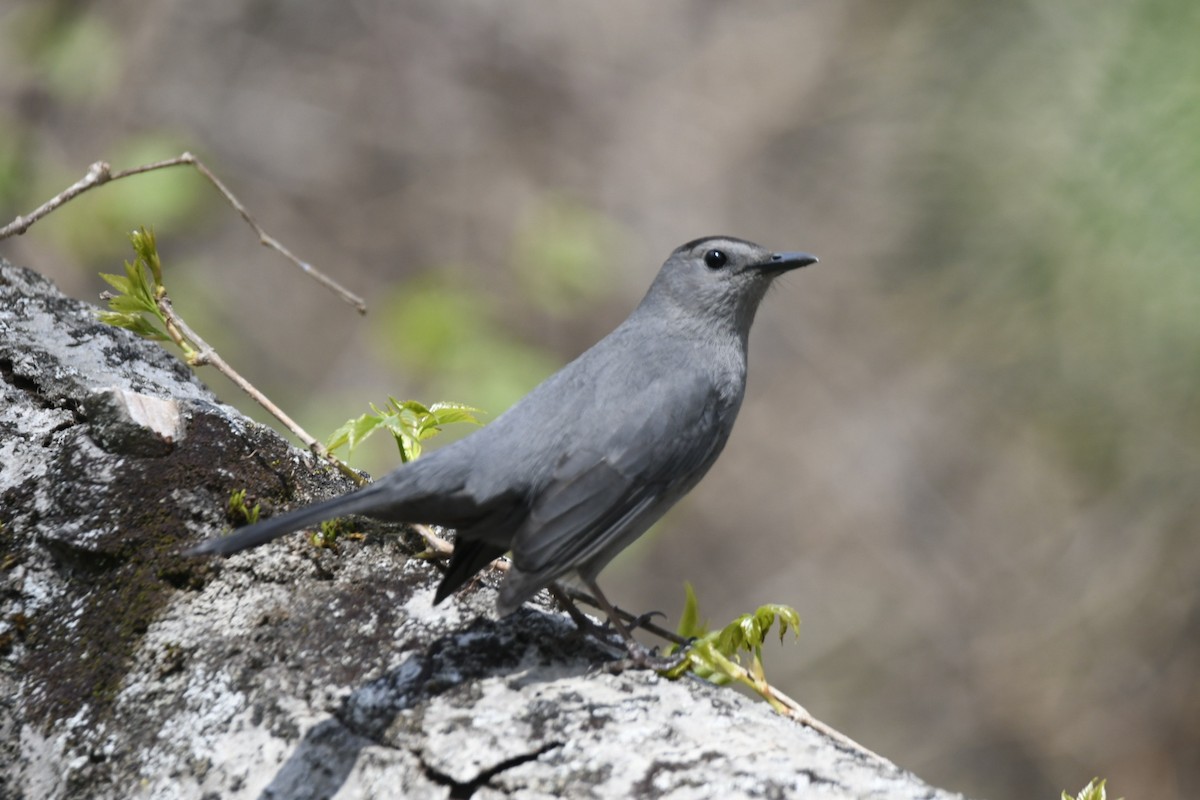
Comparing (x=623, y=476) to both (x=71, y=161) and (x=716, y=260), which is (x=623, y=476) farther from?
(x=71, y=161)

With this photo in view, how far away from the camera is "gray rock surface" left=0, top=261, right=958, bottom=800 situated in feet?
5.70

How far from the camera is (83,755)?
1866 mm

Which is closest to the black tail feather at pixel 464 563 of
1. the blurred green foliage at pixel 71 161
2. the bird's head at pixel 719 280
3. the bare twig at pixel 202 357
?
the bare twig at pixel 202 357

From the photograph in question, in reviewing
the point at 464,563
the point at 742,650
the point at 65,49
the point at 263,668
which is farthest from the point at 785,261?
the point at 65,49

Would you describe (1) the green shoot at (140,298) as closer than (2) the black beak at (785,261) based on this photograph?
Yes

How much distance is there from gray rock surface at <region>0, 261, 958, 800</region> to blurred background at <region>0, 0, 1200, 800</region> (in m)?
2.65

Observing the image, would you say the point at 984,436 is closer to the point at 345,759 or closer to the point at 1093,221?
the point at 1093,221

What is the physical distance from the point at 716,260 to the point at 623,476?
40.2 inches

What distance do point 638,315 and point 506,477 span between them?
1.03m

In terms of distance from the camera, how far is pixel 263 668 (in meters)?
1.94

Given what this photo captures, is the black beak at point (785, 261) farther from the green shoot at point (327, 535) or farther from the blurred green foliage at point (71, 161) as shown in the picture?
the blurred green foliage at point (71, 161)

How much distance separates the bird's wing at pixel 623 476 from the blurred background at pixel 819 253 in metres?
2.22

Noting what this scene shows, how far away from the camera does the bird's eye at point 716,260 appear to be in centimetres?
353

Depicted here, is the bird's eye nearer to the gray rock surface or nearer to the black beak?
the black beak
